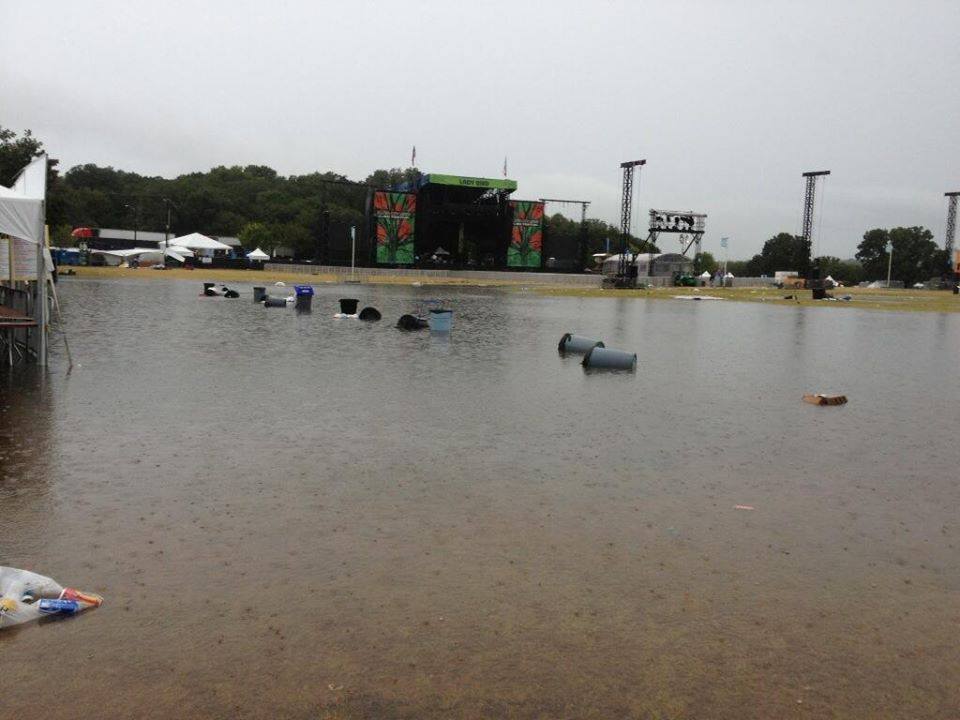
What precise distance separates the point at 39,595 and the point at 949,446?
9.49 metres

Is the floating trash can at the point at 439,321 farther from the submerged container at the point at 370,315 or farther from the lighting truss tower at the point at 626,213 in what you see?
the lighting truss tower at the point at 626,213

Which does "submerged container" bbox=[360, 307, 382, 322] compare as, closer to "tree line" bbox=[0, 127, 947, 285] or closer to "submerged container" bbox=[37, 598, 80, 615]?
"submerged container" bbox=[37, 598, 80, 615]

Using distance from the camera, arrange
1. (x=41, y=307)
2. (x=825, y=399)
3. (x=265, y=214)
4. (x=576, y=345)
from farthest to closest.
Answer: (x=265, y=214)
(x=576, y=345)
(x=41, y=307)
(x=825, y=399)

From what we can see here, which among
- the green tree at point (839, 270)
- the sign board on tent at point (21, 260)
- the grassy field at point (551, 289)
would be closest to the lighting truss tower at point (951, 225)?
the grassy field at point (551, 289)

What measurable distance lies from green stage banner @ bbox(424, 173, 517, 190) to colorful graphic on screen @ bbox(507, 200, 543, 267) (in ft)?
8.28

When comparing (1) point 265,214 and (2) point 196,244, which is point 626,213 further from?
(1) point 265,214

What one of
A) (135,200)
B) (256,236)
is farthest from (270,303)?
(135,200)

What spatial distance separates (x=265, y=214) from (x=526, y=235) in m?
71.4

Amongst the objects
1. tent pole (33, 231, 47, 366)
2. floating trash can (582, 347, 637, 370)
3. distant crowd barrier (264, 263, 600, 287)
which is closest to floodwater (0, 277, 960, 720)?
tent pole (33, 231, 47, 366)

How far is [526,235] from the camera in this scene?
8638 cm

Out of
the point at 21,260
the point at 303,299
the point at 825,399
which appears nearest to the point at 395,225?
the point at 303,299

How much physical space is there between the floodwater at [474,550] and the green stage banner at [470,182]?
7169cm

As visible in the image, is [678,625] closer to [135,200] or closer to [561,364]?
[561,364]

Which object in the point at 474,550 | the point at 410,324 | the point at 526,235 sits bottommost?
the point at 474,550
